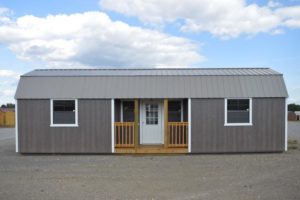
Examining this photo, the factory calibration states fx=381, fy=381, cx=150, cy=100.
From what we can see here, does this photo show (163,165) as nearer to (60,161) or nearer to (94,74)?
(60,161)

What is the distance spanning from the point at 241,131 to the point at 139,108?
4.51 meters

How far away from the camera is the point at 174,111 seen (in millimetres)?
16906

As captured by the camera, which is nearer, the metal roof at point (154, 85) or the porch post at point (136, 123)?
the porch post at point (136, 123)

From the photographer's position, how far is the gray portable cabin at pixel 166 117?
15.4 meters

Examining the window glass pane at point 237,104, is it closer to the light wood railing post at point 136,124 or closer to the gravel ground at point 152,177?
the gravel ground at point 152,177

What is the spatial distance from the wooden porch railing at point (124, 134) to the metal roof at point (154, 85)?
118cm

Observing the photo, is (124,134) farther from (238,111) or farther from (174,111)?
(238,111)

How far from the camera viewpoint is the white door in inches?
665

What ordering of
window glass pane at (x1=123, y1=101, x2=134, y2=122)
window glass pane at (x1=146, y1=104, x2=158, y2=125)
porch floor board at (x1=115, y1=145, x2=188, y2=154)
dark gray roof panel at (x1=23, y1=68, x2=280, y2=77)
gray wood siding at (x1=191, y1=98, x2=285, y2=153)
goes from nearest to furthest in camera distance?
porch floor board at (x1=115, y1=145, x2=188, y2=154) → gray wood siding at (x1=191, y1=98, x2=285, y2=153) → dark gray roof panel at (x1=23, y1=68, x2=280, y2=77) → window glass pane at (x1=123, y1=101, x2=134, y2=122) → window glass pane at (x1=146, y1=104, x2=158, y2=125)

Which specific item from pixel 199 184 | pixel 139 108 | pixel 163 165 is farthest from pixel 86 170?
pixel 139 108

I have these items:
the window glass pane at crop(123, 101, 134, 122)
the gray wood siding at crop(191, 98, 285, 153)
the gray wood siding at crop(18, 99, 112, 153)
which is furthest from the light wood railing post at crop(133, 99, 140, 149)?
the gray wood siding at crop(191, 98, 285, 153)

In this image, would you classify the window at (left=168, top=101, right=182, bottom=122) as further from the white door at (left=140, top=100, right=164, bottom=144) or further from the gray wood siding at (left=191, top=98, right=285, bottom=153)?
the gray wood siding at (left=191, top=98, right=285, bottom=153)

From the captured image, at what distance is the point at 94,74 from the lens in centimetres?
1656

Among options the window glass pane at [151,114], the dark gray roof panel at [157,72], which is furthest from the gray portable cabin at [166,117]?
the window glass pane at [151,114]
